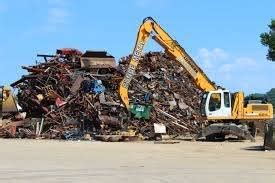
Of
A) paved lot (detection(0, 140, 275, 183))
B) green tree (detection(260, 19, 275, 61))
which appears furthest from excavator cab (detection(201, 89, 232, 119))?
green tree (detection(260, 19, 275, 61))

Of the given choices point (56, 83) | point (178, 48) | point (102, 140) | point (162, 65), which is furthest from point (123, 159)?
point (162, 65)

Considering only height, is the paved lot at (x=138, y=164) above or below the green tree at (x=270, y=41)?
below

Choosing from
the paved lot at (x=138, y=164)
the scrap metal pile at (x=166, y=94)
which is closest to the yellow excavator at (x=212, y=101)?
the scrap metal pile at (x=166, y=94)

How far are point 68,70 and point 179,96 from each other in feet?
25.4

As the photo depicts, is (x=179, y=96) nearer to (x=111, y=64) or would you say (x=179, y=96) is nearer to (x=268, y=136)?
(x=111, y=64)

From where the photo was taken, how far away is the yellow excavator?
115ft

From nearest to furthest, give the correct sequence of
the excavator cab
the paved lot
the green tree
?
the paved lot < the excavator cab < the green tree

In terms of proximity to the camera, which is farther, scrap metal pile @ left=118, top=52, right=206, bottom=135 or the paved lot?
scrap metal pile @ left=118, top=52, right=206, bottom=135

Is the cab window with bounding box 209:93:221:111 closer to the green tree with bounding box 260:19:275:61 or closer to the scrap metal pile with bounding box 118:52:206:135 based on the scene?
the scrap metal pile with bounding box 118:52:206:135

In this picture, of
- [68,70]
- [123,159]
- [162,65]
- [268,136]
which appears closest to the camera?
[123,159]

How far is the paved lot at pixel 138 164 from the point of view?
55.8ft

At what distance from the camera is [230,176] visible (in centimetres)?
1770

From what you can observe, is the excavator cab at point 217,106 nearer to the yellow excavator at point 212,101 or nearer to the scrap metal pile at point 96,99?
the yellow excavator at point 212,101

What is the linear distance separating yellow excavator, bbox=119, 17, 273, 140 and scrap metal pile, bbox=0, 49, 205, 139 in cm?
241
